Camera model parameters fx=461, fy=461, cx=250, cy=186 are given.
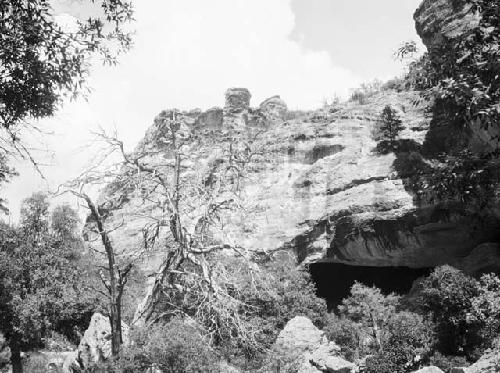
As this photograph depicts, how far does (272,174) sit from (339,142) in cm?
561

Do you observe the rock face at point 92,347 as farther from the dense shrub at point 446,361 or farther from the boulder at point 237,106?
the boulder at point 237,106

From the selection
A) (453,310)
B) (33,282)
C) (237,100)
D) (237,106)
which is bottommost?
(453,310)

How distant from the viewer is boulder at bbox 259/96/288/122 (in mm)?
53806

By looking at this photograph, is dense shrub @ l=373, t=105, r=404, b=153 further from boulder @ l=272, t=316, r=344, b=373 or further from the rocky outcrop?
boulder @ l=272, t=316, r=344, b=373

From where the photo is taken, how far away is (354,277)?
33.9m

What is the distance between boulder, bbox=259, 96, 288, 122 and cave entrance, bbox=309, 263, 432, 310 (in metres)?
24.0

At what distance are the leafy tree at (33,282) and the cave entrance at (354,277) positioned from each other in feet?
52.7

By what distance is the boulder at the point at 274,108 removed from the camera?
5381 cm

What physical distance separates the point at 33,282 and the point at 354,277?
70.3 ft

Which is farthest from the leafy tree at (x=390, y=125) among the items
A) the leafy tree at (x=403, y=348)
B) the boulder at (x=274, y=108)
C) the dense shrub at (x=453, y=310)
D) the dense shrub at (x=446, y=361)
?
the boulder at (x=274, y=108)

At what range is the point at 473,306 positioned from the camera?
18.7 meters

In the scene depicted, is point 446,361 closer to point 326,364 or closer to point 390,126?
point 326,364

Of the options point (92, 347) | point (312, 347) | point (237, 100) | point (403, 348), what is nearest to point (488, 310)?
point (403, 348)

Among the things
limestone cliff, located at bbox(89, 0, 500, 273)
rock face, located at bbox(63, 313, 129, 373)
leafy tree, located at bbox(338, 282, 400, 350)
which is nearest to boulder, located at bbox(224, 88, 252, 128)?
limestone cliff, located at bbox(89, 0, 500, 273)
